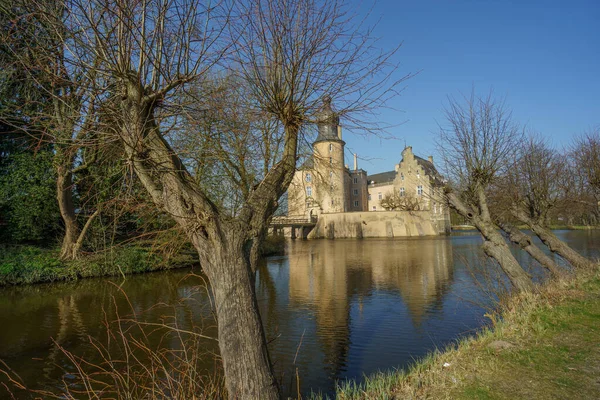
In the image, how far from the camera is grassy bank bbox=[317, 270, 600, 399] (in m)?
3.38

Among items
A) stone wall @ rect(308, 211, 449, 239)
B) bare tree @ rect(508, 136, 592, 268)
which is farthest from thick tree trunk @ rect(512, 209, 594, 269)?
stone wall @ rect(308, 211, 449, 239)

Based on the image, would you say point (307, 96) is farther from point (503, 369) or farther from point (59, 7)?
point (503, 369)

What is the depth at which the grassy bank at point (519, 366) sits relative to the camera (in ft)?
11.1

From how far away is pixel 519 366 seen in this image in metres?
3.92

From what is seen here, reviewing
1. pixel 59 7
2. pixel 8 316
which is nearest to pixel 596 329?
pixel 59 7

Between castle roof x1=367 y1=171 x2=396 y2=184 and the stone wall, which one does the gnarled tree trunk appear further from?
castle roof x1=367 y1=171 x2=396 y2=184

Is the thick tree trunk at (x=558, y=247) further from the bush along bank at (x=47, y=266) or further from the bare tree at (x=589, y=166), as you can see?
the bush along bank at (x=47, y=266)

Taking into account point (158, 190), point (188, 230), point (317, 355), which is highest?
point (158, 190)

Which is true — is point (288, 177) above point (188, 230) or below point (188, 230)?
above

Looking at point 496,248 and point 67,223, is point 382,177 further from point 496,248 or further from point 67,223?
point 496,248

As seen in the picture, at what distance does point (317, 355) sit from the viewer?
6.11 metres

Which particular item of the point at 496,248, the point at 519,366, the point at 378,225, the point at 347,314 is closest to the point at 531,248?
the point at 496,248

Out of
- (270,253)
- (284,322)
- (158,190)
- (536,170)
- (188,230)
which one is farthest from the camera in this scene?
(270,253)

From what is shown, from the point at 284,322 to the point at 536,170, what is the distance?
10393 millimetres
